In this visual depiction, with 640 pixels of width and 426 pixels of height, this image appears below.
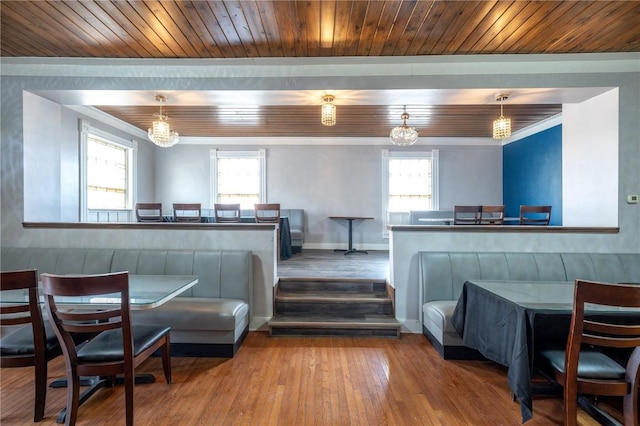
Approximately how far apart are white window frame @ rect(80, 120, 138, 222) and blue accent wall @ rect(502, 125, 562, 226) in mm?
7284

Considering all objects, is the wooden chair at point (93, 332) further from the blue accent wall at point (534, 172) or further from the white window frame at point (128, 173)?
the blue accent wall at point (534, 172)

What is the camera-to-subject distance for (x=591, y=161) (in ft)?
10.7

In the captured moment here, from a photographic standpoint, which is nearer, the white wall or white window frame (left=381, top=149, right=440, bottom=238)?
the white wall

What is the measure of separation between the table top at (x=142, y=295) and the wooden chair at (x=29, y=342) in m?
0.12

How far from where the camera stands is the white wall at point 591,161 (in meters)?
3.02

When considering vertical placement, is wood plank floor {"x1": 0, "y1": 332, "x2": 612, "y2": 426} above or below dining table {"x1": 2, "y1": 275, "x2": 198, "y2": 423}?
below

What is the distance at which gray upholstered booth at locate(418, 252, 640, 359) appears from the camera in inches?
109

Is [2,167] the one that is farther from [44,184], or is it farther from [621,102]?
[621,102]

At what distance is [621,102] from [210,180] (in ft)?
21.1

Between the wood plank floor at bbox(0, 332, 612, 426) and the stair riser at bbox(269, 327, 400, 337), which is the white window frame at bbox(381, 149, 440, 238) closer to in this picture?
the stair riser at bbox(269, 327, 400, 337)

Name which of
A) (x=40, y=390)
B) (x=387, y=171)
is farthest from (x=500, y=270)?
(x=387, y=171)

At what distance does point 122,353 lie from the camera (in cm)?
173

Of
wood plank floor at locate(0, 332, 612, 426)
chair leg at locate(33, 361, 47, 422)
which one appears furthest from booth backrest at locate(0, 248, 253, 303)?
chair leg at locate(33, 361, 47, 422)

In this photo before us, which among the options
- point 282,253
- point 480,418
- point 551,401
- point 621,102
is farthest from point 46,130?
A: point 621,102
